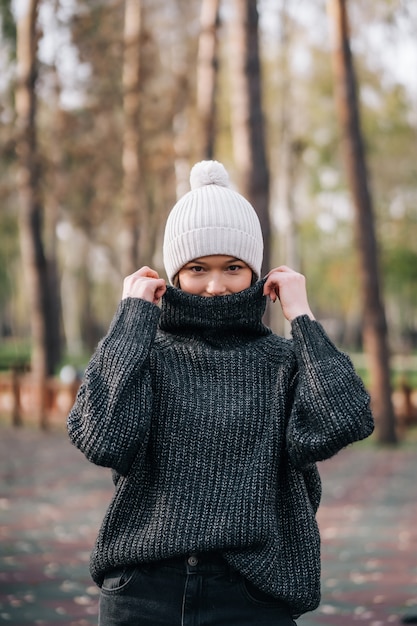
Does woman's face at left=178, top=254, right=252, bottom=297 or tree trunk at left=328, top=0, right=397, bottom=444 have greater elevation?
tree trunk at left=328, top=0, right=397, bottom=444

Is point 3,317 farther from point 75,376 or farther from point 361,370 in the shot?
point 75,376

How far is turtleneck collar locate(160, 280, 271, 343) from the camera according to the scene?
267cm

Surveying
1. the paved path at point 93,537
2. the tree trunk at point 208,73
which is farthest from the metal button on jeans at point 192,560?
the tree trunk at point 208,73

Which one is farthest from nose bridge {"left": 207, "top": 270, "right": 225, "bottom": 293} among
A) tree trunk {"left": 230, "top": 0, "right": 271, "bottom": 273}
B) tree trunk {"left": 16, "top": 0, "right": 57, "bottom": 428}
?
tree trunk {"left": 16, "top": 0, "right": 57, "bottom": 428}

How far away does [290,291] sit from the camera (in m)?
2.76

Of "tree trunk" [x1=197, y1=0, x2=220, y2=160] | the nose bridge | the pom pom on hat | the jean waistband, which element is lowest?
the jean waistband

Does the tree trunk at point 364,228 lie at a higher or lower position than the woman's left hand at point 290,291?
higher

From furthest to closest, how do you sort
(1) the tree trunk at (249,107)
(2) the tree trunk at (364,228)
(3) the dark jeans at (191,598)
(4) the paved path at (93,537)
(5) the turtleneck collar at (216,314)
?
(2) the tree trunk at (364,228)
(1) the tree trunk at (249,107)
(4) the paved path at (93,537)
(5) the turtleneck collar at (216,314)
(3) the dark jeans at (191,598)

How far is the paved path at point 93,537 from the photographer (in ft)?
21.0

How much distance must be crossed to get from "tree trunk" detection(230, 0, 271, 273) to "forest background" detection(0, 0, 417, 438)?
0.12 ft

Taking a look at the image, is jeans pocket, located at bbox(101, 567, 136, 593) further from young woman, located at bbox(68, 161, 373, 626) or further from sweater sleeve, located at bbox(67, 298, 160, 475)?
sweater sleeve, located at bbox(67, 298, 160, 475)

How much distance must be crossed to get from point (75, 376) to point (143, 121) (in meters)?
7.79

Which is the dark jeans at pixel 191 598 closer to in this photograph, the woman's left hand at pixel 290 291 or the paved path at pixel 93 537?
the woman's left hand at pixel 290 291

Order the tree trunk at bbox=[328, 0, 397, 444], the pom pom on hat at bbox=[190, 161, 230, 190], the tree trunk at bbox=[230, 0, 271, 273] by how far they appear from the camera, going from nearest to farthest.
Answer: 1. the pom pom on hat at bbox=[190, 161, 230, 190]
2. the tree trunk at bbox=[230, 0, 271, 273]
3. the tree trunk at bbox=[328, 0, 397, 444]
